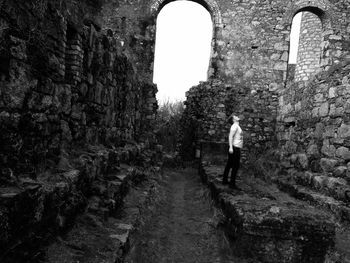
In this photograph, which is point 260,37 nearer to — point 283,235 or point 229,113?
point 229,113

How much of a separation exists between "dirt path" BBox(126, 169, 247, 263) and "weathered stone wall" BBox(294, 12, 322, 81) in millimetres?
11870

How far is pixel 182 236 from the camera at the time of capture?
13.0 feet

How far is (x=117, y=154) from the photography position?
4.77 metres

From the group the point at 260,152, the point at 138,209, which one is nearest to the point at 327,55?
the point at 260,152

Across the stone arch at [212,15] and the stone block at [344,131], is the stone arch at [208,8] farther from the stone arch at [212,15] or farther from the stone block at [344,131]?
the stone block at [344,131]

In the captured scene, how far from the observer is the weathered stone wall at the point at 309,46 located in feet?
49.7

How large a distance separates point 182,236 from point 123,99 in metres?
3.04

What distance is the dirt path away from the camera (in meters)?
3.30

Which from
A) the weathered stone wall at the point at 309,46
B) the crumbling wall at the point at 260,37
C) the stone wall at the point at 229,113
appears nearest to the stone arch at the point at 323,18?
the crumbling wall at the point at 260,37

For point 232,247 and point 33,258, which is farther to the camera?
point 232,247

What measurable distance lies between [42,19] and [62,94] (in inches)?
31.2

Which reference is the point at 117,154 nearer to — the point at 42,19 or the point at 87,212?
the point at 87,212

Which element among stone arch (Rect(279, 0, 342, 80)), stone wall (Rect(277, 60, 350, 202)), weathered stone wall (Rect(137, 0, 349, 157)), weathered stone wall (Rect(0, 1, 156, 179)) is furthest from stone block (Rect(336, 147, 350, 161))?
stone arch (Rect(279, 0, 342, 80))

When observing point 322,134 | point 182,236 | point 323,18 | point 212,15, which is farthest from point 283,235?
point 323,18
